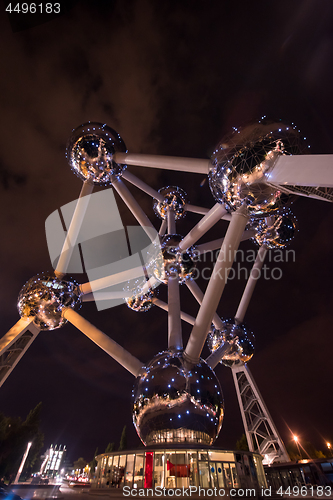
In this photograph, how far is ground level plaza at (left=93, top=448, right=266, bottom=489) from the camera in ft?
21.4

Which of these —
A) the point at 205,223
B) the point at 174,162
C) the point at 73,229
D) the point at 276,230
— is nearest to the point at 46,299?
the point at 73,229

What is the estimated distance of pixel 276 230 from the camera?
416 inches

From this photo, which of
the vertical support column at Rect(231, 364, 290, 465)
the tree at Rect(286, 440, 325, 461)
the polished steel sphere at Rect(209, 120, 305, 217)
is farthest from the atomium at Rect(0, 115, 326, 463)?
the tree at Rect(286, 440, 325, 461)

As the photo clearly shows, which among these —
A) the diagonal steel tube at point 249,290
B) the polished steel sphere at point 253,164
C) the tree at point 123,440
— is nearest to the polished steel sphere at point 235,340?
the diagonal steel tube at point 249,290

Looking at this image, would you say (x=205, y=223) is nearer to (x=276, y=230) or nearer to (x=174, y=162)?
(x=174, y=162)

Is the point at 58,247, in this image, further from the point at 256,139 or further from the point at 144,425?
the point at 256,139

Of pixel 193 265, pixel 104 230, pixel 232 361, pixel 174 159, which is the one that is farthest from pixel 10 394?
pixel 174 159

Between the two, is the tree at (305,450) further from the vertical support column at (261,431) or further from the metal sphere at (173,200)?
the metal sphere at (173,200)

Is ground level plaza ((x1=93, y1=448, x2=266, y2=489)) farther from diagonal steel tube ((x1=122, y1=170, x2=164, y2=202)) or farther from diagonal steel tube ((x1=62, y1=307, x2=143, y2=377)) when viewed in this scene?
diagonal steel tube ((x1=122, y1=170, x2=164, y2=202))

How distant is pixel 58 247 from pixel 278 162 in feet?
34.2

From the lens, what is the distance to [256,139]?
5199 millimetres

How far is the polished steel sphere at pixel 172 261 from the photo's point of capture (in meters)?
8.80

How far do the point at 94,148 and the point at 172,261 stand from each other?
15.2 ft

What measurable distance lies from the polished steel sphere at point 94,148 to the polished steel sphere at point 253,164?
452cm
